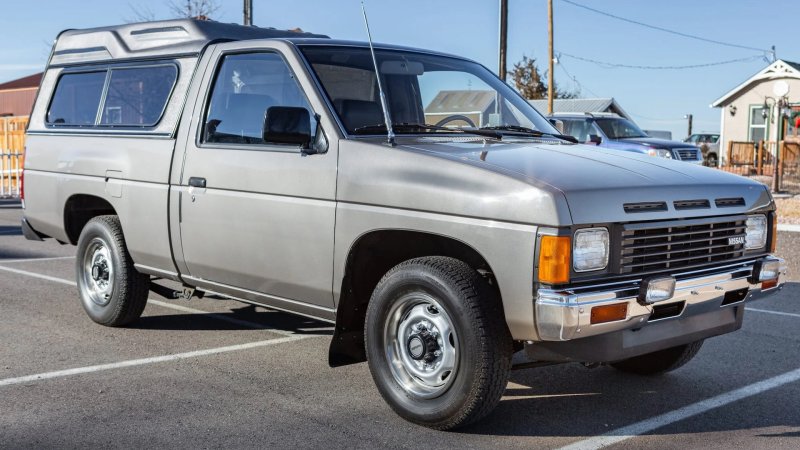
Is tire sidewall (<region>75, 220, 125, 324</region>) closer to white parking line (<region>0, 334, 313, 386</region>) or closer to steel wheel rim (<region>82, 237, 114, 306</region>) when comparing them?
steel wheel rim (<region>82, 237, 114, 306</region>)

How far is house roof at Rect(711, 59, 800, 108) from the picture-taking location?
40625mm

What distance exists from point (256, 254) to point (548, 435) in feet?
6.52

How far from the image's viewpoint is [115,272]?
6.64m

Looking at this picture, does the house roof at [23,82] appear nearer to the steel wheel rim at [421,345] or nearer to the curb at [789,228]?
the curb at [789,228]

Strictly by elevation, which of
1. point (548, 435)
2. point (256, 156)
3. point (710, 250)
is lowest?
point (548, 435)

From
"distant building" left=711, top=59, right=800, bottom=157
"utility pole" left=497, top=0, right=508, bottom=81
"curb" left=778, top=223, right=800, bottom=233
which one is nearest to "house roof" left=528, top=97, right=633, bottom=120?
"distant building" left=711, top=59, right=800, bottom=157

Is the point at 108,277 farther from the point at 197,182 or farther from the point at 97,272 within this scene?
the point at 197,182

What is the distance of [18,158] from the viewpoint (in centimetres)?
2333

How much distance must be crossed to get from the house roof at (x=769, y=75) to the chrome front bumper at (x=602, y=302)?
130 ft

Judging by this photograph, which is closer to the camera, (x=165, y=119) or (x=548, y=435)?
(x=548, y=435)

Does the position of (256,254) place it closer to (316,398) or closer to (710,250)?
(316,398)

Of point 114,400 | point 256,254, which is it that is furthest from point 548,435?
point 114,400

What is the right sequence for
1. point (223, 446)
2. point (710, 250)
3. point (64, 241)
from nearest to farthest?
point (223, 446), point (710, 250), point (64, 241)

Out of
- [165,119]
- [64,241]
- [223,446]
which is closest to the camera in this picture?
[223,446]
